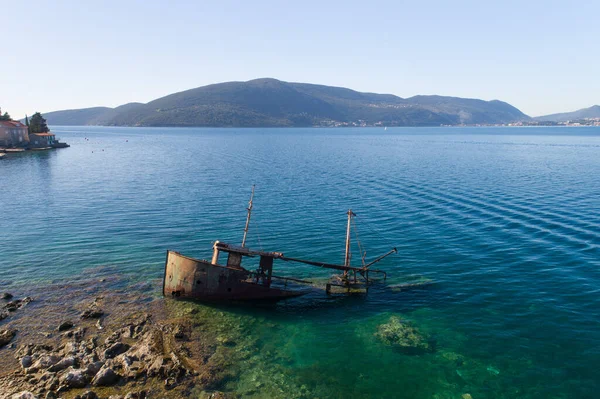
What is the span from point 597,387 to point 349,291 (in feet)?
52.9

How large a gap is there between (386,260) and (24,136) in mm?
165814

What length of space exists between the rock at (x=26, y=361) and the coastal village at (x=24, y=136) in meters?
134

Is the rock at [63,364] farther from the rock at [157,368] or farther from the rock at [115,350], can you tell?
the rock at [157,368]

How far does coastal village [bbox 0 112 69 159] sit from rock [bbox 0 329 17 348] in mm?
130164

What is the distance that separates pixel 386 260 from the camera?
121 feet

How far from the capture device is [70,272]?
3384 centimetres

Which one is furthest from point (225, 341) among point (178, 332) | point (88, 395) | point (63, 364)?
point (63, 364)

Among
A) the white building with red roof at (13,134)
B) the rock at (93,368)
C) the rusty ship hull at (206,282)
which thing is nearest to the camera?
the rock at (93,368)

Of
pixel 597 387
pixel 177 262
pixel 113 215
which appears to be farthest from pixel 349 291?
pixel 113 215

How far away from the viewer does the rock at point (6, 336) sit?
2309 centimetres

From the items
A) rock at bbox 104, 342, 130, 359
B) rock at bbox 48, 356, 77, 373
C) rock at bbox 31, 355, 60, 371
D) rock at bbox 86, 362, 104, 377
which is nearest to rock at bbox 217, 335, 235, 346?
rock at bbox 104, 342, 130, 359

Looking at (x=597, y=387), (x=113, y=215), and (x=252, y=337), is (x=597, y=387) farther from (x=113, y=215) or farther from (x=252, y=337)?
(x=113, y=215)

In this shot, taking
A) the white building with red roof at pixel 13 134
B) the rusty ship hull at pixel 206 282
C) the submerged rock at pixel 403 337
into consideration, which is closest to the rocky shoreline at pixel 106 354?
the rusty ship hull at pixel 206 282

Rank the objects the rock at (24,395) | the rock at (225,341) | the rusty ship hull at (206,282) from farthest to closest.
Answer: the rusty ship hull at (206,282) < the rock at (225,341) < the rock at (24,395)
